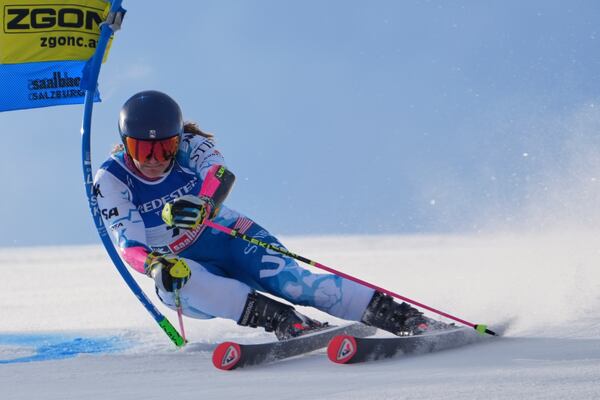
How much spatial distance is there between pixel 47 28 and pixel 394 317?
9.79ft

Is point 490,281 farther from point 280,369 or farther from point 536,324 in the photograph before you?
point 280,369

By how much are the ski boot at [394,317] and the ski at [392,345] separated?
4.7 inches

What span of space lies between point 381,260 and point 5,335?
279 inches

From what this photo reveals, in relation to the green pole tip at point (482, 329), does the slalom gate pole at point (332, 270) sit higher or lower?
higher

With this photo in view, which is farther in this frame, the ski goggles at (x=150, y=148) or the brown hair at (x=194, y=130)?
the brown hair at (x=194, y=130)

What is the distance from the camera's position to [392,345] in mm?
3238

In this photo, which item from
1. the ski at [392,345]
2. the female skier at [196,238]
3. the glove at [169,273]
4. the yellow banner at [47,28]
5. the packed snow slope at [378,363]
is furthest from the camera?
the yellow banner at [47,28]

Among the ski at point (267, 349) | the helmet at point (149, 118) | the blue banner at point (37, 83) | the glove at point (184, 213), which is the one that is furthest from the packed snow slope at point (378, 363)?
the blue banner at point (37, 83)

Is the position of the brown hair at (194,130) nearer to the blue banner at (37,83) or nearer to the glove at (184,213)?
the glove at (184,213)

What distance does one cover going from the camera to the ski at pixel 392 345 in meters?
3.11

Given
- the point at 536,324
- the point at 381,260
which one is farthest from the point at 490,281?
the point at 381,260

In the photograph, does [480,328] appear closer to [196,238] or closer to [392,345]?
[392,345]

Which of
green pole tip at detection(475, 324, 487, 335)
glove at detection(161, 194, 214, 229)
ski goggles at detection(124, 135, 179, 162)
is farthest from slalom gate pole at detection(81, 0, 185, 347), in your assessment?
green pole tip at detection(475, 324, 487, 335)

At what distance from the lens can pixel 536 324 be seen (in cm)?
386
